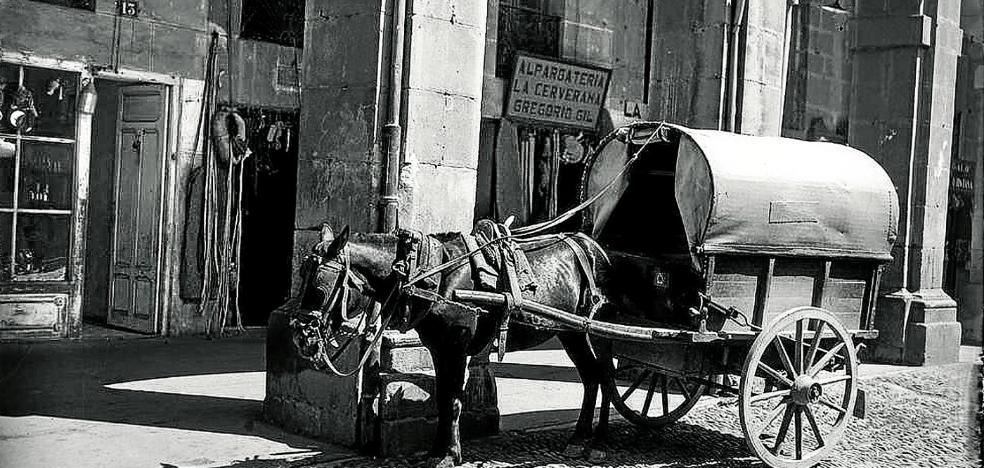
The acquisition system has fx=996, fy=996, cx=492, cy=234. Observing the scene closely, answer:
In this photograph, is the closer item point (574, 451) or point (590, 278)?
point (590, 278)

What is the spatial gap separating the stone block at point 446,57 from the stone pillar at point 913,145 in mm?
8130

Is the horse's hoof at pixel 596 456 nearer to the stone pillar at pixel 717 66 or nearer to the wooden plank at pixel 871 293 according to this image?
the wooden plank at pixel 871 293

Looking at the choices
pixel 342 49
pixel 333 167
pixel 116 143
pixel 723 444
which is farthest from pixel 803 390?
pixel 116 143

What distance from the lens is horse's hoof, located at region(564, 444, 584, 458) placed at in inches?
274

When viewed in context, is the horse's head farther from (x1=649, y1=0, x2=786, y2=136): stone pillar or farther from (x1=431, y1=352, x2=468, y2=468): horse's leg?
(x1=649, y1=0, x2=786, y2=136): stone pillar

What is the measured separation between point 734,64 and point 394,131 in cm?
473

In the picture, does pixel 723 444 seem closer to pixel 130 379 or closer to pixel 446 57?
pixel 446 57

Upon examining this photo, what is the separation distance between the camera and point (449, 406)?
20.7 ft

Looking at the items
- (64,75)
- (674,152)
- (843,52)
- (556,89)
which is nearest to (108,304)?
(64,75)

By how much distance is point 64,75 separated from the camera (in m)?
11.1

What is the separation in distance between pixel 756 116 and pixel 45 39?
303 inches

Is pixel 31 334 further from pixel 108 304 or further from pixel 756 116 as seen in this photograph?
pixel 756 116

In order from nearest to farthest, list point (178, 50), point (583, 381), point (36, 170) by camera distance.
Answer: point (583, 381) < point (36, 170) < point (178, 50)

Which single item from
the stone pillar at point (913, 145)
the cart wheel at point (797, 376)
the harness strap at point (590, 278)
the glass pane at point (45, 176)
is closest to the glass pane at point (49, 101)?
the glass pane at point (45, 176)
